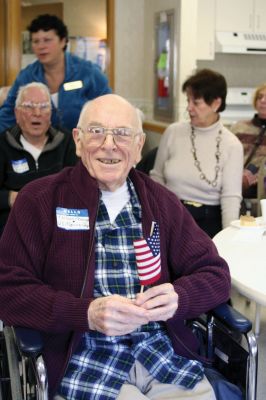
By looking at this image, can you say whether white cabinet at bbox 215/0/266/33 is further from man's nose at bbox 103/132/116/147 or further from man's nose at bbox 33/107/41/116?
man's nose at bbox 103/132/116/147

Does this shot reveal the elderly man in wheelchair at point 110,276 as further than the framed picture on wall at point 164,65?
No

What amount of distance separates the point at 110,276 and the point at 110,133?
43 centimetres

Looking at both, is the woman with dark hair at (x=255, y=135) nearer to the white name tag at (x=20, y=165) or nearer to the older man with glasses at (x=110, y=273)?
the white name tag at (x=20, y=165)

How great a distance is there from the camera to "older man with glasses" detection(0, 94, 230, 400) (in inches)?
59.6

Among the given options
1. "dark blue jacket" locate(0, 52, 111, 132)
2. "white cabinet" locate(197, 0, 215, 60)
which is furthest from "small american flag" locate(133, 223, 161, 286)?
"white cabinet" locate(197, 0, 215, 60)

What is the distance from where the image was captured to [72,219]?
1646 millimetres

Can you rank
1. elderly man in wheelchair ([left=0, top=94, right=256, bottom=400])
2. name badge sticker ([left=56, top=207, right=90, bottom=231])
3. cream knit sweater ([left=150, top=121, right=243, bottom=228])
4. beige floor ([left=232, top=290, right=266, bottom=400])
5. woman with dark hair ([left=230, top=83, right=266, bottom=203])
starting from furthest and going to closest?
1. woman with dark hair ([left=230, top=83, right=266, bottom=203])
2. cream knit sweater ([left=150, top=121, right=243, bottom=228])
3. beige floor ([left=232, top=290, right=266, bottom=400])
4. name badge sticker ([left=56, top=207, right=90, bottom=231])
5. elderly man in wheelchair ([left=0, top=94, right=256, bottom=400])

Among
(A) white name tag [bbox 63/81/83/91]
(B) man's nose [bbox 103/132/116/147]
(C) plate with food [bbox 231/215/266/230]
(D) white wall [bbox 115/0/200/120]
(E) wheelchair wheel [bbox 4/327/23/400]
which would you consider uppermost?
(D) white wall [bbox 115/0/200/120]

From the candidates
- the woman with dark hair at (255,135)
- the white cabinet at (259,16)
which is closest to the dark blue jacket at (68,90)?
the woman with dark hair at (255,135)

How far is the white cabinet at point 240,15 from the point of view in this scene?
5.62m

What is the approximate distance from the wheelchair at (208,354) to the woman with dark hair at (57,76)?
1853 millimetres

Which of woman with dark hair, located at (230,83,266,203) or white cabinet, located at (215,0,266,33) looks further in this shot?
white cabinet, located at (215,0,266,33)

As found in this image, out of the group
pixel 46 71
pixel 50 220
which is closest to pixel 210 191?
pixel 46 71

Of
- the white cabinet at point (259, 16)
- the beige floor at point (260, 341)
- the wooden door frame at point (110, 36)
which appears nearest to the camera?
the beige floor at point (260, 341)
